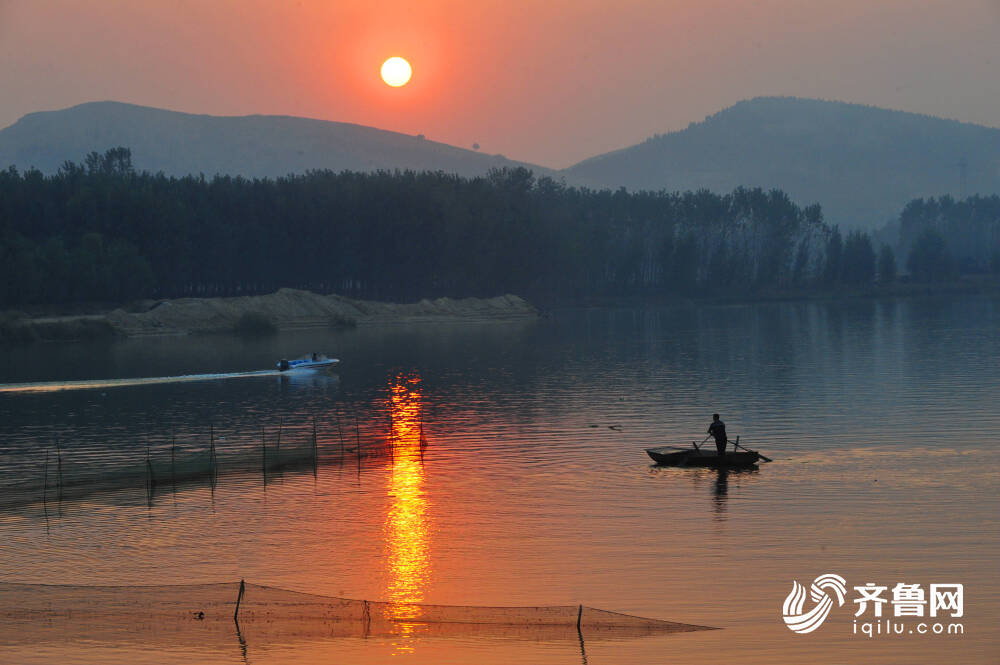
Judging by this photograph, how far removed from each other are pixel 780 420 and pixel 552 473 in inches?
1006

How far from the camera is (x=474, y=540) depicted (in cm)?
4700

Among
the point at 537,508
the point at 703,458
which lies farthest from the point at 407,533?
the point at 703,458

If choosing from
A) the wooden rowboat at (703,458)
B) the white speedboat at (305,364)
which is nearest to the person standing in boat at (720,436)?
the wooden rowboat at (703,458)

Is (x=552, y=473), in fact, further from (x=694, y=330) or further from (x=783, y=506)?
(x=694, y=330)

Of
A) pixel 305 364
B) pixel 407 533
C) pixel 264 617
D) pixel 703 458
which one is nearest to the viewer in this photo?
pixel 264 617

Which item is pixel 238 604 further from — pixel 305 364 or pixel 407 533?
pixel 305 364

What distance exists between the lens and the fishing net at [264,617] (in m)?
34.7

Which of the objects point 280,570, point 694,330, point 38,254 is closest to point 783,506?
point 280,570

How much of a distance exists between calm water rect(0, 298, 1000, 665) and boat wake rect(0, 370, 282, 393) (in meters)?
1.07

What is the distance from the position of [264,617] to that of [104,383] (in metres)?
80.4

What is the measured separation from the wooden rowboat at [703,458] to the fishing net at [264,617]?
84.7ft

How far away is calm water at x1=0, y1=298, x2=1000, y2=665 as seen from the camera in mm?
35031

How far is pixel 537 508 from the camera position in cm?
5253

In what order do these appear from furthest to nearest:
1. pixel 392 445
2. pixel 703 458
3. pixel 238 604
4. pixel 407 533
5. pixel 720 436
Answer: pixel 392 445 → pixel 703 458 → pixel 720 436 → pixel 407 533 → pixel 238 604
